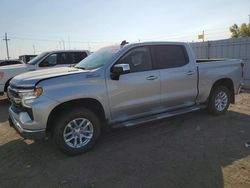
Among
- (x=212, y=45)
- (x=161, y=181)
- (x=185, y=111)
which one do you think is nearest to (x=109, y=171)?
(x=161, y=181)

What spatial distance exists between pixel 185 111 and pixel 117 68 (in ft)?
7.09

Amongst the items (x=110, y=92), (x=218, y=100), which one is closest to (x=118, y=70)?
(x=110, y=92)

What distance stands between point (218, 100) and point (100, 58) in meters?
3.39

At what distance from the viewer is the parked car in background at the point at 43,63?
29.5 ft

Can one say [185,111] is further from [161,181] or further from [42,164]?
[42,164]

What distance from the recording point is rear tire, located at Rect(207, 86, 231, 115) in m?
6.28

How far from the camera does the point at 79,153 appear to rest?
437cm

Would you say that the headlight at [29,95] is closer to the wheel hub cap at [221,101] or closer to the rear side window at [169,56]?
the rear side window at [169,56]

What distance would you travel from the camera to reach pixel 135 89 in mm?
4789

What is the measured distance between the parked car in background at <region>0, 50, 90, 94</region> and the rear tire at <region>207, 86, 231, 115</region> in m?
6.03

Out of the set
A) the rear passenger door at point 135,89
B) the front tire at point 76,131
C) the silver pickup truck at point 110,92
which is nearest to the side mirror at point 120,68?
A: the silver pickup truck at point 110,92

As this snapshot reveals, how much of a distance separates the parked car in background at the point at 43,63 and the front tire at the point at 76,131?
18.9ft

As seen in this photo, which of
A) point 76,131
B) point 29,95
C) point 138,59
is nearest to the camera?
point 29,95

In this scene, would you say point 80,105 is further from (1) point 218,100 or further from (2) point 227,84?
(2) point 227,84
